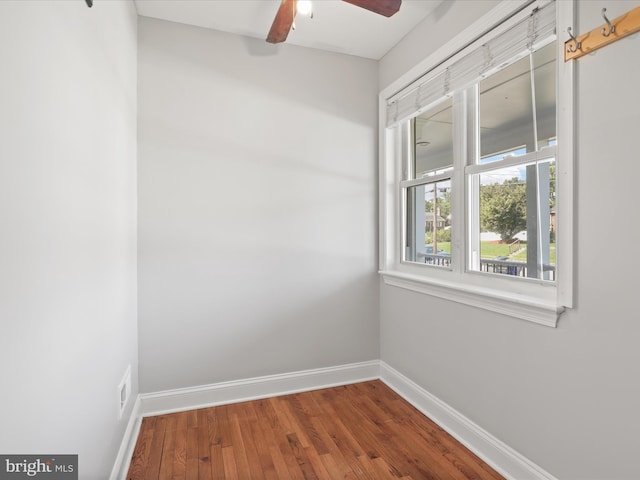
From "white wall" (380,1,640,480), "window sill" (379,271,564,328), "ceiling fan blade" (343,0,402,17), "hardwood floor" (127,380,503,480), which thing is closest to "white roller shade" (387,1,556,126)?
"white wall" (380,1,640,480)

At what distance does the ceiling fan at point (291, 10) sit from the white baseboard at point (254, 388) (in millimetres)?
2373

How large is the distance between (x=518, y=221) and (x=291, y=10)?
66.4 inches

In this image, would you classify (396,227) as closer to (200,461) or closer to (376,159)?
(376,159)

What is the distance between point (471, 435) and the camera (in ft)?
6.44

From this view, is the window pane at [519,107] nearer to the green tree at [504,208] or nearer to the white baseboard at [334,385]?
the green tree at [504,208]

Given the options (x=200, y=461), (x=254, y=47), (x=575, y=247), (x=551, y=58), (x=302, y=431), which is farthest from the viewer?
(x=254, y=47)

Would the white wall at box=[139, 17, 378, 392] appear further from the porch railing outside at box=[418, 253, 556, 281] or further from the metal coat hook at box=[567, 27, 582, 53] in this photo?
the metal coat hook at box=[567, 27, 582, 53]

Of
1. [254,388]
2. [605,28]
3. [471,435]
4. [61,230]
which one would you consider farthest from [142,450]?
[605,28]

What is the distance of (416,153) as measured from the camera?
8.85 feet

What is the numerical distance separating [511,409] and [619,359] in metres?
0.63

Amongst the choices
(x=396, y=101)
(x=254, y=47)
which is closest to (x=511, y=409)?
(x=396, y=101)

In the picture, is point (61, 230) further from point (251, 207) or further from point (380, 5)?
point (380, 5)

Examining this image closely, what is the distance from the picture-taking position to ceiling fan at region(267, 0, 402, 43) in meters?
1.77

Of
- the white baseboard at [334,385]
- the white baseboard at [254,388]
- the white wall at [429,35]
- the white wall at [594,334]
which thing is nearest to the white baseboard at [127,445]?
the white baseboard at [334,385]
